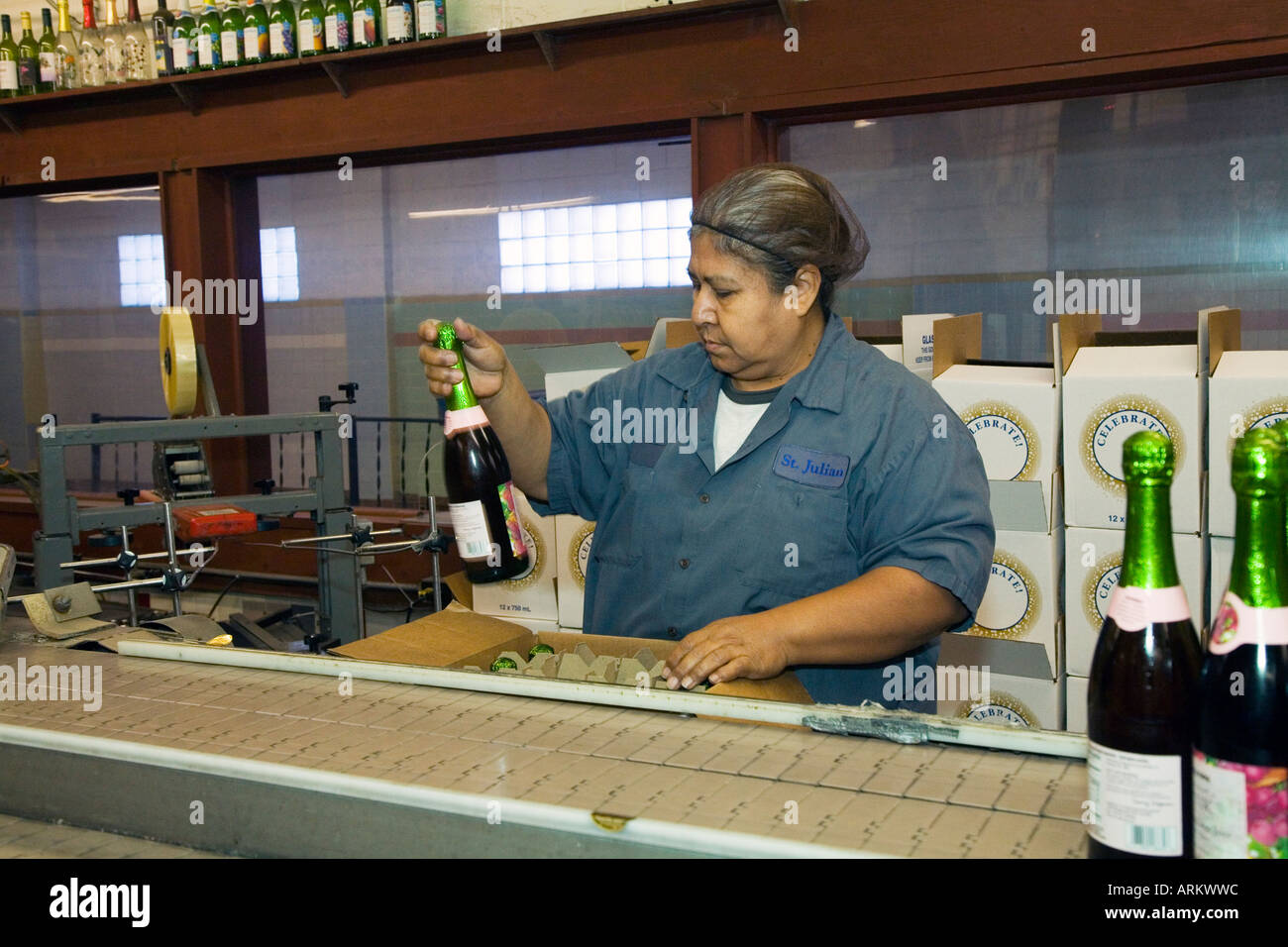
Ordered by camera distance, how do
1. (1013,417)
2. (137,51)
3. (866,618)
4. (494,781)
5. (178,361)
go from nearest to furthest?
(494,781) → (866,618) → (1013,417) → (178,361) → (137,51)

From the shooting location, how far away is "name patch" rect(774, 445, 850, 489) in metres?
1.83

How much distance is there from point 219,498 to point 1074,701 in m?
2.69

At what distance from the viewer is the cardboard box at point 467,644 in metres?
1.83

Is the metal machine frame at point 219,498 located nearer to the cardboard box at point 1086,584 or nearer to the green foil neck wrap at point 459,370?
the green foil neck wrap at point 459,370

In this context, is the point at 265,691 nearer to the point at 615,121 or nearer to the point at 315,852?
the point at 315,852

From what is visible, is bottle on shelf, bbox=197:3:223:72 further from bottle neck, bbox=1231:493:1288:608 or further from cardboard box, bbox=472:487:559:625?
bottle neck, bbox=1231:493:1288:608

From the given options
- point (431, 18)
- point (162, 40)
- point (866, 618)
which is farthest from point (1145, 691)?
point (162, 40)

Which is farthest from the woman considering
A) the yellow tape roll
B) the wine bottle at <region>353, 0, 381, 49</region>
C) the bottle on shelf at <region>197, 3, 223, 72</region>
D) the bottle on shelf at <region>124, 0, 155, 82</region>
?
the bottle on shelf at <region>124, 0, 155, 82</region>

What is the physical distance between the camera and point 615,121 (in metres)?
4.00

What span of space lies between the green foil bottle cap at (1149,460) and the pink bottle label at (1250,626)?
0.11 metres

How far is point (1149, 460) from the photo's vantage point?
2.66ft

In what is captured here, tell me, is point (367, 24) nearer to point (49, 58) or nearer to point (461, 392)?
point (49, 58)

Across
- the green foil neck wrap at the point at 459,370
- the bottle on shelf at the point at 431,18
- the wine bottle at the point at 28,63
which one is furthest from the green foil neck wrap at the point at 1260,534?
the wine bottle at the point at 28,63

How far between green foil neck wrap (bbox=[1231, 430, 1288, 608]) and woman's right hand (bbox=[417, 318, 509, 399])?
1184mm
